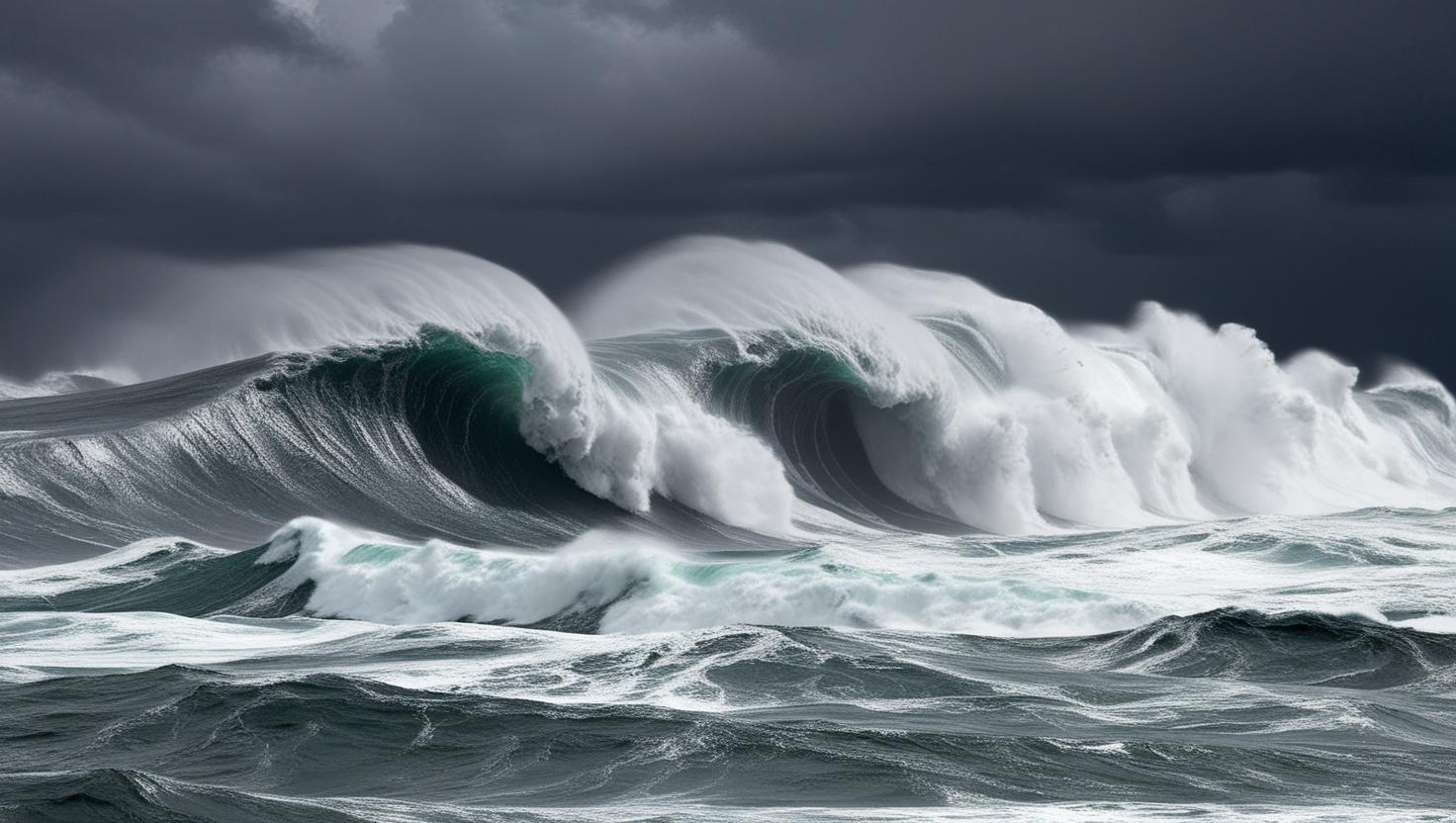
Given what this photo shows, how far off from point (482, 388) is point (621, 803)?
17.9m

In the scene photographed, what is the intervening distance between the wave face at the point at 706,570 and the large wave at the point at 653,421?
0.08m

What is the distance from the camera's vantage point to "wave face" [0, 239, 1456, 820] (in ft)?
29.0

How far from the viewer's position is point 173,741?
9227 mm

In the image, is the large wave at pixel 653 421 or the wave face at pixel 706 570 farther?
the large wave at pixel 653 421

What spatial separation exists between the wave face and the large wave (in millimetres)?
75

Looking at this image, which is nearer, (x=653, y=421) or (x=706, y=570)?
(x=706, y=570)

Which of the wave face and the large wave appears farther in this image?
the large wave

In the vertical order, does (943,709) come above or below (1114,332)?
below

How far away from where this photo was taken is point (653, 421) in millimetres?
27031

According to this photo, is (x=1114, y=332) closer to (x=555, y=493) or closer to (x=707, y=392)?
(x=707, y=392)

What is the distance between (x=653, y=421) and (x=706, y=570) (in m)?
11.2

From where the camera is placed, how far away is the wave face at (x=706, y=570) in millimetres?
8844

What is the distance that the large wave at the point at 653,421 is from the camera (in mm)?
23000

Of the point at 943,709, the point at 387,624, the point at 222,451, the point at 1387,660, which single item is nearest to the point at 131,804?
the point at 943,709
